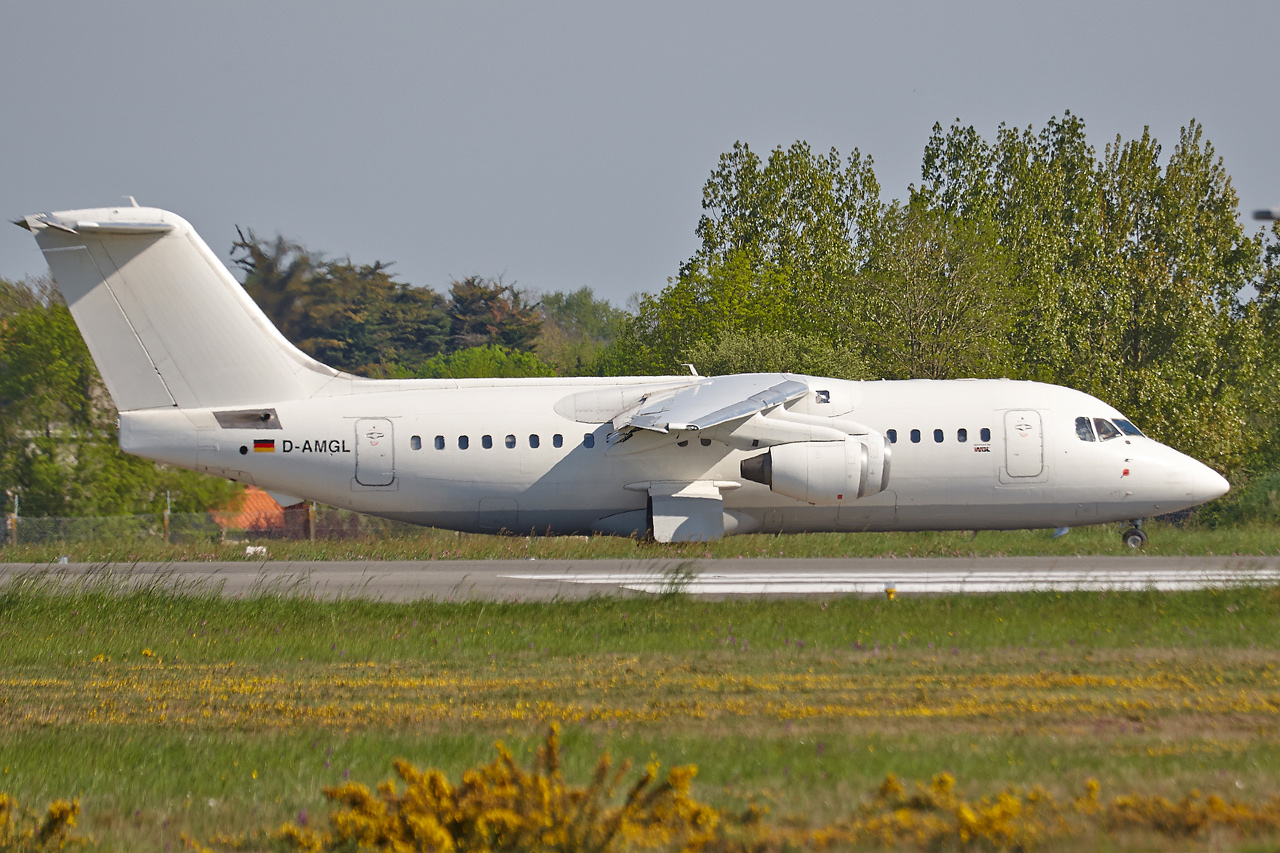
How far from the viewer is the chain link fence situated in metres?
34.5

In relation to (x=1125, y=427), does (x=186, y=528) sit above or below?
below

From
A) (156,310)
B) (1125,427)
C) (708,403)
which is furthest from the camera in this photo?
(1125,427)

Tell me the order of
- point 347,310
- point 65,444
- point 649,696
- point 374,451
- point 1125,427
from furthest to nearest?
point 347,310 → point 65,444 → point 1125,427 → point 374,451 → point 649,696

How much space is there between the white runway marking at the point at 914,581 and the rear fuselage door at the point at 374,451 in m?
5.42

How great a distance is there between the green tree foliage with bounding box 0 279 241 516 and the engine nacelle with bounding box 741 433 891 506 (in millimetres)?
24868

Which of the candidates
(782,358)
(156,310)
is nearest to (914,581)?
(156,310)

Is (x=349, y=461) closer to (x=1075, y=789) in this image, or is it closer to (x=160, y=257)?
(x=160, y=257)

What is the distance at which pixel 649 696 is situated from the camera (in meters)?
10.5

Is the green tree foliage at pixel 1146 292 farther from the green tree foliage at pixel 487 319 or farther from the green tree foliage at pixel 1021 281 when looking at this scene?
the green tree foliage at pixel 487 319

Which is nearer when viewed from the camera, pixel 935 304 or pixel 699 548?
pixel 699 548

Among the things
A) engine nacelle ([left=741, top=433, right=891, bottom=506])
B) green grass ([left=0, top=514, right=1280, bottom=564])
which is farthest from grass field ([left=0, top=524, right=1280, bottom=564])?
engine nacelle ([left=741, top=433, right=891, bottom=506])

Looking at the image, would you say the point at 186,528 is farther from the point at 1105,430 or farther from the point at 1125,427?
the point at 1125,427

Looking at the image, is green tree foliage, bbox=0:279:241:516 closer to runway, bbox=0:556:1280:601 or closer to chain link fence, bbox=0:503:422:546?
chain link fence, bbox=0:503:422:546

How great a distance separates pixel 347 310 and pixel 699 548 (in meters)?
45.3
